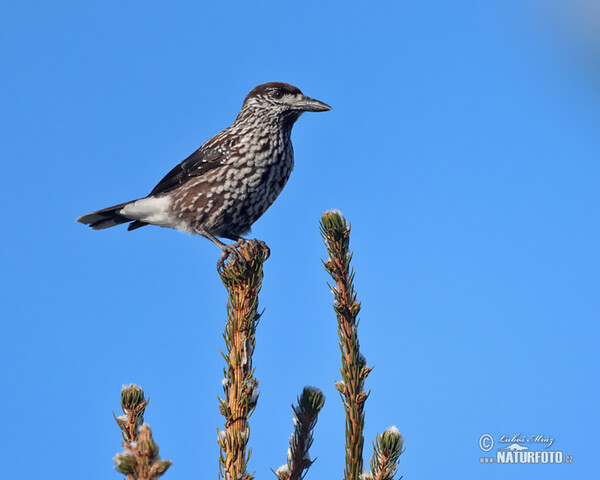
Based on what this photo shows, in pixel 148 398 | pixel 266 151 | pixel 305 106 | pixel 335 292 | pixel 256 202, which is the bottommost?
pixel 148 398

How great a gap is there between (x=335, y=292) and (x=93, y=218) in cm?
478

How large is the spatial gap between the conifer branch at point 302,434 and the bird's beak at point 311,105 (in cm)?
450

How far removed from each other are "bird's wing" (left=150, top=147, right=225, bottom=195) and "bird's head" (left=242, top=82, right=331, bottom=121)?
804 millimetres

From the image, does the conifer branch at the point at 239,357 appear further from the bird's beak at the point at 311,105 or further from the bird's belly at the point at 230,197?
the bird's beak at the point at 311,105

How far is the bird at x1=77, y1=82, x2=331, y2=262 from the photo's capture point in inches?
252

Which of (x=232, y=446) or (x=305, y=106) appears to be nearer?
(x=232, y=446)

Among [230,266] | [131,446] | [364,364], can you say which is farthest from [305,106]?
[131,446]

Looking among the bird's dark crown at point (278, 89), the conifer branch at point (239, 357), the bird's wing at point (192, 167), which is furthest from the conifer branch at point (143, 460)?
the bird's dark crown at point (278, 89)

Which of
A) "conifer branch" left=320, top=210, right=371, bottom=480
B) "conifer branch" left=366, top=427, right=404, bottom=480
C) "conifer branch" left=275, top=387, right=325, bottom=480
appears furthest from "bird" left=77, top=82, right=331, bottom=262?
"conifer branch" left=366, top=427, right=404, bottom=480

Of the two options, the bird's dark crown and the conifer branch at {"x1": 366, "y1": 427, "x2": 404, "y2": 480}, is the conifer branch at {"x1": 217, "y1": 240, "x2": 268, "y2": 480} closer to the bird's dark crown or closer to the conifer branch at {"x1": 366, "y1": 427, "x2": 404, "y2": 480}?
the conifer branch at {"x1": 366, "y1": 427, "x2": 404, "y2": 480}

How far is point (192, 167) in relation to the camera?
680cm

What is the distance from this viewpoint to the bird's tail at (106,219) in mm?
7188

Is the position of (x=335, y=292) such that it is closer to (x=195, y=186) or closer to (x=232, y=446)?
(x=232, y=446)

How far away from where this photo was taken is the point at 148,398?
9.34ft
